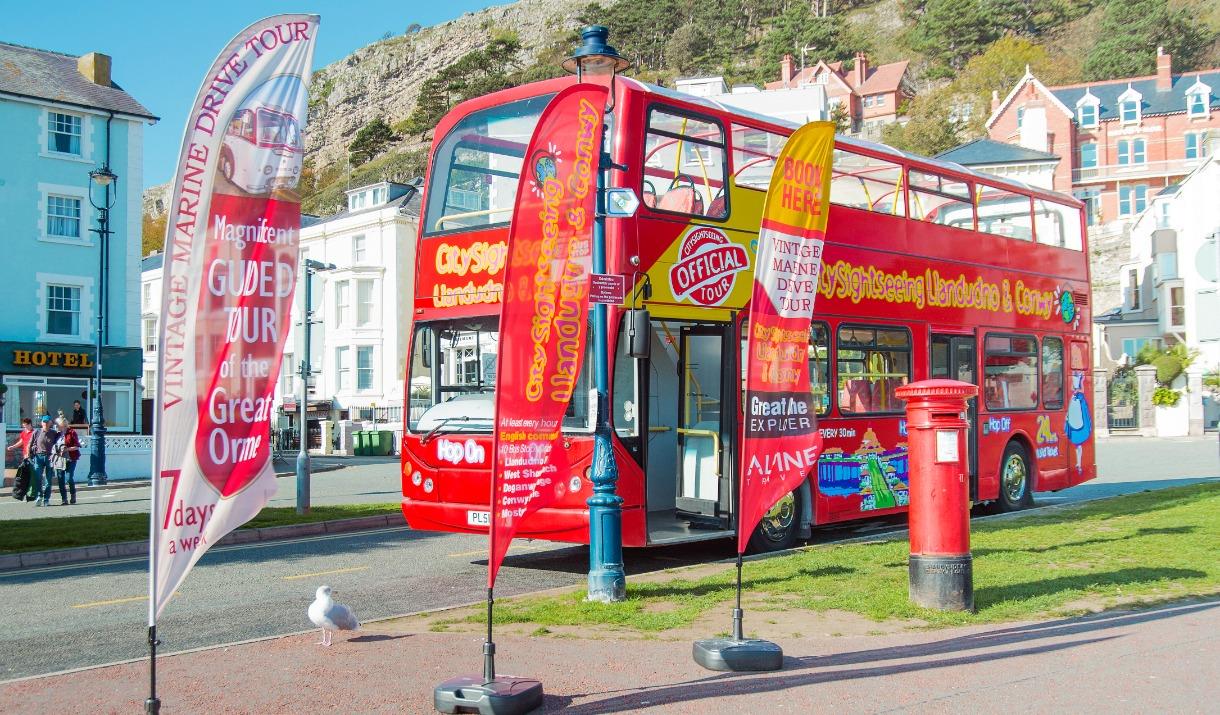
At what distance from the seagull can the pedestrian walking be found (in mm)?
17874

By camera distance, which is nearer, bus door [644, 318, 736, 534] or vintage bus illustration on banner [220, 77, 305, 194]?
vintage bus illustration on banner [220, 77, 305, 194]

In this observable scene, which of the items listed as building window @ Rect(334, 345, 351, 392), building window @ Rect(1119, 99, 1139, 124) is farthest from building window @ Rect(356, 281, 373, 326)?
building window @ Rect(1119, 99, 1139, 124)

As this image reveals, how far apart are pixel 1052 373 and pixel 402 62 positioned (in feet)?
532

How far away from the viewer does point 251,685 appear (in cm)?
648

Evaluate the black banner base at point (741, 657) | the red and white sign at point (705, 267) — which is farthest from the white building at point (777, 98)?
the black banner base at point (741, 657)

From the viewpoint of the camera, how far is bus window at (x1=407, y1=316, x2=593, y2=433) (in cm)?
1113

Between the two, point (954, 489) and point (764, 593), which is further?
point (764, 593)

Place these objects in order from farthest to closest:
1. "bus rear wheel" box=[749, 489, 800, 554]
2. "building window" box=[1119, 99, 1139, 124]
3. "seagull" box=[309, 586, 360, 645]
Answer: "building window" box=[1119, 99, 1139, 124] < "bus rear wheel" box=[749, 489, 800, 554] < "seagull" box=[309, 586, 360, 645]

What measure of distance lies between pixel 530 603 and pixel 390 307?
4315 cm

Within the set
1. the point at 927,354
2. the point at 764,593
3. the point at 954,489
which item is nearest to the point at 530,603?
the point at 764,593

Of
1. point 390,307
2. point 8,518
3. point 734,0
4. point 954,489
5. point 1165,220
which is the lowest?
point 8,518

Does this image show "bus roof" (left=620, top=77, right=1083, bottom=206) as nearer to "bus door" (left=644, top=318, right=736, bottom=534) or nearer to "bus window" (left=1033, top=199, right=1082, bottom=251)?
"bus window" (left=1033, top=199, right=1082, bottom=251)

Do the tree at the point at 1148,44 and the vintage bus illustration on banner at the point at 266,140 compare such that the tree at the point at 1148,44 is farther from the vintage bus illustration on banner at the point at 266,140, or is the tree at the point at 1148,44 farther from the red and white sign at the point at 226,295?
the red and white sign at the point at 226,295

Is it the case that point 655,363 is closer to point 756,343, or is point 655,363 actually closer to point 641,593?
point 641,593
